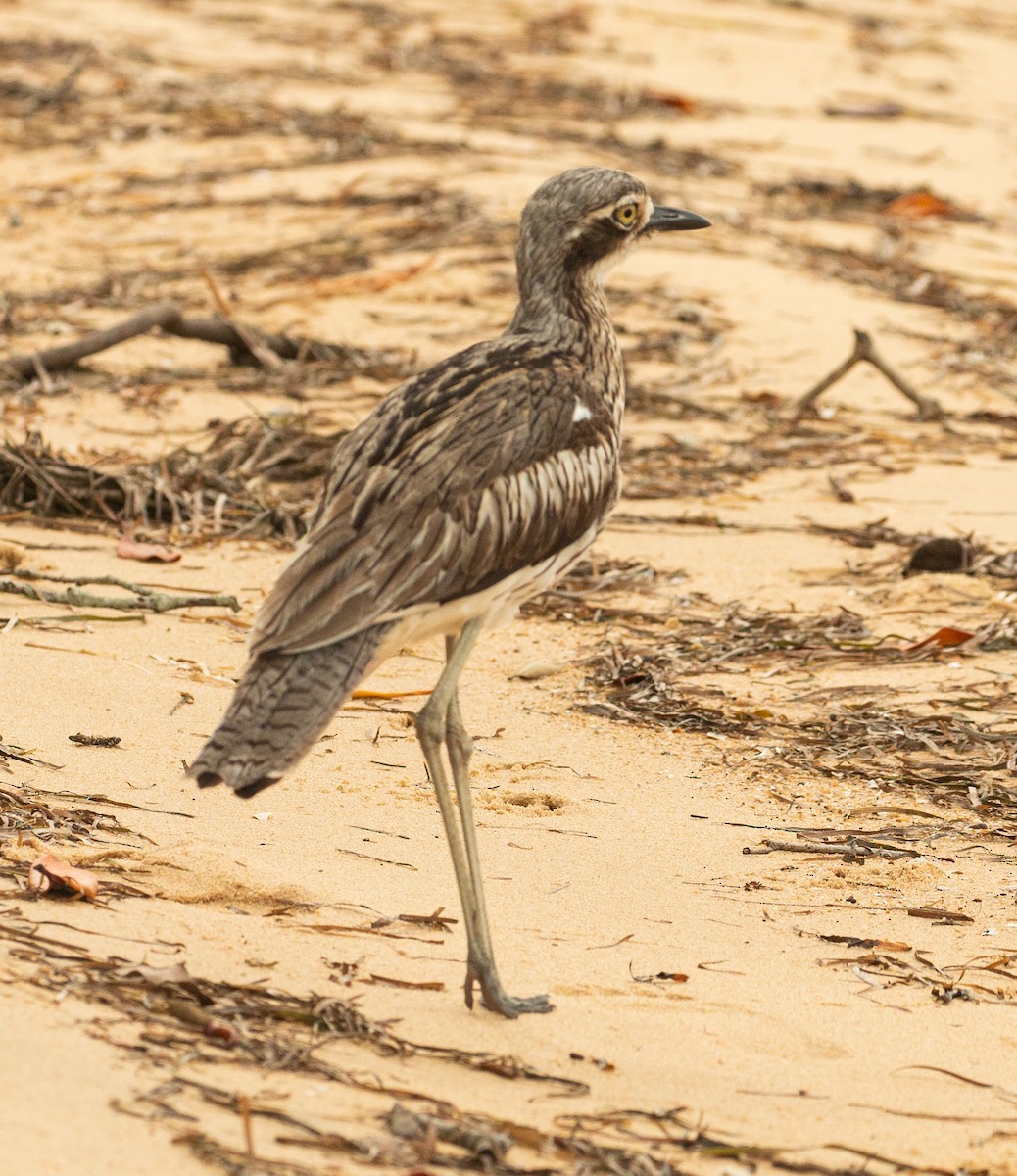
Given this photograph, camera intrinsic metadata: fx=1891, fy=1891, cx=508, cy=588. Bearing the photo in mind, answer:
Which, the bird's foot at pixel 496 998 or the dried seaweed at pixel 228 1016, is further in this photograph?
the bird's foot at pixel 496 998

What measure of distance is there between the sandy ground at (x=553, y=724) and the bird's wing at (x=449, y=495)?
66 cm

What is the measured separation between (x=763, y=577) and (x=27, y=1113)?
13.0ft

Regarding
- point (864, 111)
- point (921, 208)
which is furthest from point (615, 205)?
point (864, 111)

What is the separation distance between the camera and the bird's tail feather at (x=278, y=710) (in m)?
3.12

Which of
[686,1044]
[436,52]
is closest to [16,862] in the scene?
[686,1044]

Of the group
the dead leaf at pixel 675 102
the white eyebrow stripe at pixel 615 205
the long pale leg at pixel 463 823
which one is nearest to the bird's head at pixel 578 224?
the white eyebrow stripe at pixel 615 205

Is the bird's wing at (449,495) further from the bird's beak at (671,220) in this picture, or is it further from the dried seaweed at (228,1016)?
the bird's beak at (671,220)

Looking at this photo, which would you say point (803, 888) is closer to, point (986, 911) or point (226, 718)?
point (986, 911)

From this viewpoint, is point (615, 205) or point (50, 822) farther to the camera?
point (615, 205)

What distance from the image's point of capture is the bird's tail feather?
3.12 m

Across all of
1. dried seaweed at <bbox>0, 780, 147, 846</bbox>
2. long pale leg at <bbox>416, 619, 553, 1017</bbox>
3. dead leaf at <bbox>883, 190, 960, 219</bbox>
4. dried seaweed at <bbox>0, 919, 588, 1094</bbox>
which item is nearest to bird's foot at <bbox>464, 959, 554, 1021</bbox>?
long pale leg at <bbox>416, 619, 553, 1017</bbox>

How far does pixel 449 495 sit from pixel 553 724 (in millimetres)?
1457

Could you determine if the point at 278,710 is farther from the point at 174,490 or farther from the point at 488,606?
the point at 174,490

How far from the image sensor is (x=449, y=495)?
3.68 metres
